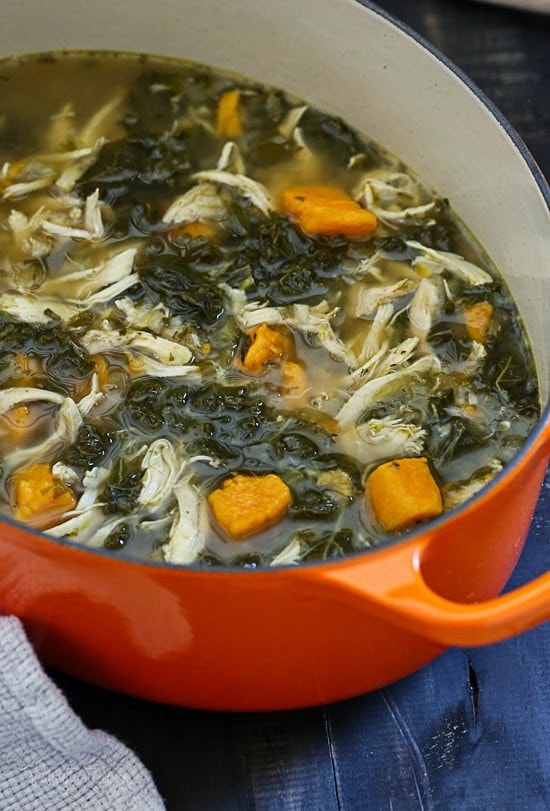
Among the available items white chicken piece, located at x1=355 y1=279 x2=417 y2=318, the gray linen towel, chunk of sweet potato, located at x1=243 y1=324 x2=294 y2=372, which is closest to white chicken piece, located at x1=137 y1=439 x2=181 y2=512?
chunk of sweet potato, located at x1=243 y1=324 x2=294 y2=372

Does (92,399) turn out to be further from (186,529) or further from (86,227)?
(86,227)

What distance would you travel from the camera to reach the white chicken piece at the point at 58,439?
185 centimetres

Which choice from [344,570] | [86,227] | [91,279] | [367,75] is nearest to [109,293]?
[91,279]

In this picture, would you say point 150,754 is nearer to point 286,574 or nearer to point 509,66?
point 286,574

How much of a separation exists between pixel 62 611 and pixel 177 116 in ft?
4.02

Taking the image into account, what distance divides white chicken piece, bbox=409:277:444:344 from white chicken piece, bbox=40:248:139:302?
532mm

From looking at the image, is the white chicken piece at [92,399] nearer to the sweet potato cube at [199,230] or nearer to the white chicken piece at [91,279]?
the white chicken piece at [91,279]

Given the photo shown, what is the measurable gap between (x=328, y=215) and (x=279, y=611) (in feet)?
3.17

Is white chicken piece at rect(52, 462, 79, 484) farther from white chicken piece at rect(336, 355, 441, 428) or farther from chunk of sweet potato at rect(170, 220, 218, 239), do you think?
chunk of sweet potato at rect(170, 220, 218, 239)

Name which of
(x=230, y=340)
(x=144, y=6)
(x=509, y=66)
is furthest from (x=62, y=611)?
(x=509, y=66)

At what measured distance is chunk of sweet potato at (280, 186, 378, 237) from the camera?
2.18 metres

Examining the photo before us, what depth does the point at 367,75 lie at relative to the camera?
2.34 meters

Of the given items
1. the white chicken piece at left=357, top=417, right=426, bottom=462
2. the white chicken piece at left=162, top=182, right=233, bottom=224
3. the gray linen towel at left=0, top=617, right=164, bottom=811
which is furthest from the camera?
the white chicken piece at left=162, top=182, right=233, bottom=224

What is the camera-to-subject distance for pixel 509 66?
9.66 ft
